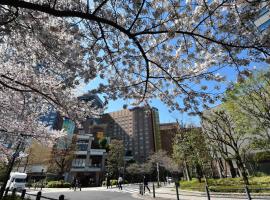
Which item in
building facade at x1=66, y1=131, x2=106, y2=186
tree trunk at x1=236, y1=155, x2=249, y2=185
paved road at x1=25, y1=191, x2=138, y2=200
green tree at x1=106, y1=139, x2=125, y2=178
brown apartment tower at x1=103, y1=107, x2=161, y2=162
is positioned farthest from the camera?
brown apartment tower at x1=103, y1=107, x2=161, y2=162

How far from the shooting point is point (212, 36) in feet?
17.7

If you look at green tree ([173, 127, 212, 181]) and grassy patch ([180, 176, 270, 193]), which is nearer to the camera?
grassy patch ([180, 176, 270, 193])

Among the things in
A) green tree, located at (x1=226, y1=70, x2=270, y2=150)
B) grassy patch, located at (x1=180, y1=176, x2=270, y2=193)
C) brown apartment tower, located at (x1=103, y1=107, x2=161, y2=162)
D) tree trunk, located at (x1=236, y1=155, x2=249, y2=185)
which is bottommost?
grassy patch, located at (x1=180, y1=176, x2=270, y2=193)

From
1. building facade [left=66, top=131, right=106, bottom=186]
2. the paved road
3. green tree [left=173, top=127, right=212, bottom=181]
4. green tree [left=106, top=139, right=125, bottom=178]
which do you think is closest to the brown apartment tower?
building facade [left=66, top=131, right=106, bottom=186]

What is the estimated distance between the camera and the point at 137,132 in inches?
3962

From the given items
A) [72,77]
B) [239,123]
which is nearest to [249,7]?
[72,77]

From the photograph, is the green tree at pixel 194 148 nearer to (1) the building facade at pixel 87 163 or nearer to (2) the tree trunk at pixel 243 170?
(2) the tree trunk at pixel 243 170

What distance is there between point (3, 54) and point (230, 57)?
7922 mm

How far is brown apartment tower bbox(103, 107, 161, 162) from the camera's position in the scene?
3777 inches

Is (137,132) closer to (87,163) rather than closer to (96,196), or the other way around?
(87,163)

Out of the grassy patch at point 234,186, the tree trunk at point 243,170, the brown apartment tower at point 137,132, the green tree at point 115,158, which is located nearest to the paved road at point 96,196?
the grassy patch at point 234,186

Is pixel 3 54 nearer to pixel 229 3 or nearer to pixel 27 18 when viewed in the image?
pixel 27 18

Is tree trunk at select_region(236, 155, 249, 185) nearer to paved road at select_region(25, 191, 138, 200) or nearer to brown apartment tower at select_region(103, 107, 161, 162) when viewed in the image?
paved road at select_region(25, 191, 138, 200)

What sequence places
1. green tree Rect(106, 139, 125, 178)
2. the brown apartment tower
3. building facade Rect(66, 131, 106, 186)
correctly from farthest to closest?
the brown apartment tower
green tree Rect(106, 139, 125, 178)
building facade Rect(66, 131, 106, 186)
